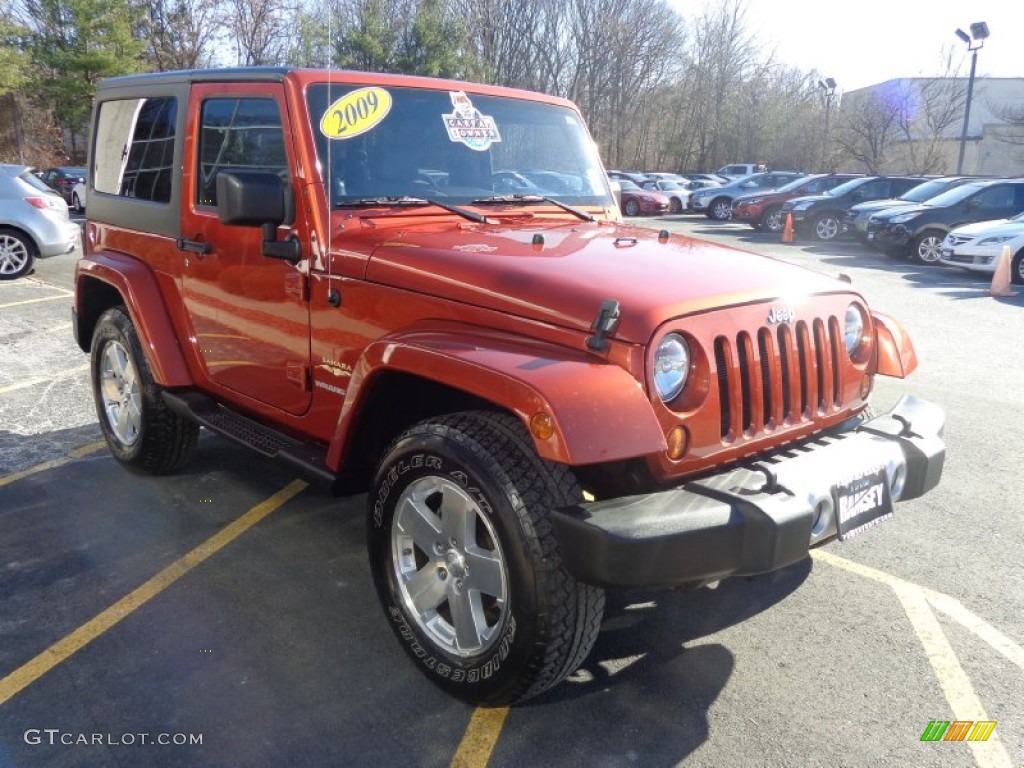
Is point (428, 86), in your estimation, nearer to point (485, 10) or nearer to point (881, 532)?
point (881, 532)

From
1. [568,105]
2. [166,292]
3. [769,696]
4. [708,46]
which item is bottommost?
[769,696]

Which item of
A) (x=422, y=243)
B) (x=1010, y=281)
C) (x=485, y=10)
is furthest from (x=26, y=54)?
(x=422, y=243)

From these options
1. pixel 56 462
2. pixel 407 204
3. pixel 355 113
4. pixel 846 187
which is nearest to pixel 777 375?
pixel 407 204

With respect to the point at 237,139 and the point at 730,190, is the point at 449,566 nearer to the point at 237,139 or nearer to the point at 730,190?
the point at 237,139

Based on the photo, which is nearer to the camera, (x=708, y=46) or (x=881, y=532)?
(x=881, y=532)

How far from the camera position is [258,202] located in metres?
3.22

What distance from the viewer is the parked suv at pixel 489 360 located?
2.46 metres

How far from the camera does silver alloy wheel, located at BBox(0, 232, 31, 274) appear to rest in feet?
38.9

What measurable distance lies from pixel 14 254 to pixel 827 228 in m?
16.2

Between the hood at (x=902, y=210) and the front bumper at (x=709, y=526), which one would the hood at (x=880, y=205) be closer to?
the hood at (x=902, y=210)

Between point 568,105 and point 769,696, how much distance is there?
3.04m

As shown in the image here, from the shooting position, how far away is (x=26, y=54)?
29.3 meters

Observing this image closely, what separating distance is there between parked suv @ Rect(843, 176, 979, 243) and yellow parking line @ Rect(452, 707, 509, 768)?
16444 millimetres

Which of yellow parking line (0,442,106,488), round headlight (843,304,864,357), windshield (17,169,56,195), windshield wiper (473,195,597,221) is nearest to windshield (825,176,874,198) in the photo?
windshield (17,169,56,195)
